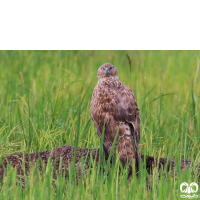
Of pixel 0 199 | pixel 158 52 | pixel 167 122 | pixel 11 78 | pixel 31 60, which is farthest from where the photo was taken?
pixel 158 52

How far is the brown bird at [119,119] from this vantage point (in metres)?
5.71

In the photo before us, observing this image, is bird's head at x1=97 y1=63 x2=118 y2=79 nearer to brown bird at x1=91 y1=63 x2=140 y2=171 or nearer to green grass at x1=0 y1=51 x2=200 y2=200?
green grass at x1=0 y1=51 x2=200 y2=200

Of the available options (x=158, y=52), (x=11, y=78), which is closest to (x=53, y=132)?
(x=11, y=78)

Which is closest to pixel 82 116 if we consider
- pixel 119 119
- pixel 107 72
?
pixel 107 72

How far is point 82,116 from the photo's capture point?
7.76 m

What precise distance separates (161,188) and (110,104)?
5.85 ft

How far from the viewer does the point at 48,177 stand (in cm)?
464

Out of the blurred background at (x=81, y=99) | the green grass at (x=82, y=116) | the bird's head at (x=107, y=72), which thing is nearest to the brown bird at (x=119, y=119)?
the green grass at (x=82, y=116)

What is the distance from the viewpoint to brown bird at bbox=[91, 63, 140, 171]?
5712 mm

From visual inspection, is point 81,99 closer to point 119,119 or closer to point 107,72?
point 107,72

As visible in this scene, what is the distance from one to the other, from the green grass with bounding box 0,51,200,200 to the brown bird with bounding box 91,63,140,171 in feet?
0.80

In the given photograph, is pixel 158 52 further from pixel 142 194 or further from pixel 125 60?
pixel 142 194

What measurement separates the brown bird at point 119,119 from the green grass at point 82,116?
0.24 meters

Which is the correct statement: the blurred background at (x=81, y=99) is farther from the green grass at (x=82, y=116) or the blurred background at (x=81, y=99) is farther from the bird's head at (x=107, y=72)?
the bird's head at (x=107, y=72)
